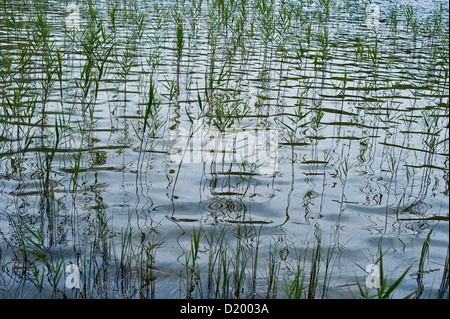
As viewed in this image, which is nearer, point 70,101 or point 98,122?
point 98,122

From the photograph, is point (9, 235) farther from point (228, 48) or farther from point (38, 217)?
point (228, 48)

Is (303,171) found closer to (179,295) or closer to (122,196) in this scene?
(122,196)

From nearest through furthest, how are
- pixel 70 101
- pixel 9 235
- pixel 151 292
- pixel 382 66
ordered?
pixel 151 292
pixel 9 235
pixel 70 101
pixel 382 66

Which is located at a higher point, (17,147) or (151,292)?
(17,147)

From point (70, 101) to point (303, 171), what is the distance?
3355 millimetres

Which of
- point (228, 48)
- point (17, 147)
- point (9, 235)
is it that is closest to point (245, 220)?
point (9, 235)

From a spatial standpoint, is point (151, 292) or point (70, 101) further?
point (70, 101)

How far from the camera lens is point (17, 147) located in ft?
16.5

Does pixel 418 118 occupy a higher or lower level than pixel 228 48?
lower

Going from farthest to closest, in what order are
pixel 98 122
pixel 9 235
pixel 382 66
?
1. pixel 382 66
2. pixel 98 122
3. pixel 9 235

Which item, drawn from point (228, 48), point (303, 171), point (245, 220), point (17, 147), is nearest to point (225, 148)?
point (303, 171)

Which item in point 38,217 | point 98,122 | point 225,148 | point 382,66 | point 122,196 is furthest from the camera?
point 382,66
